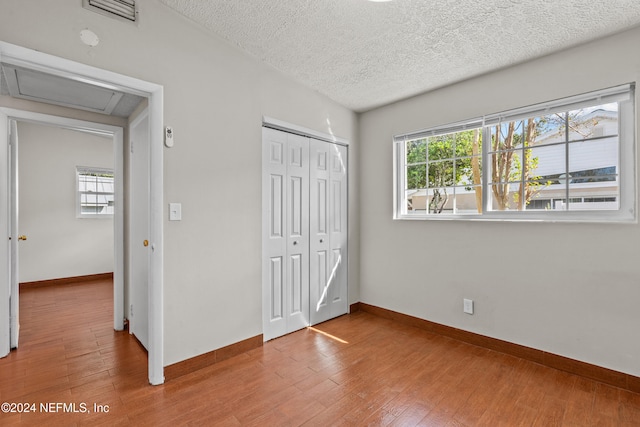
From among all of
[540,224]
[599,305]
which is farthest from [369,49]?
[599,305]

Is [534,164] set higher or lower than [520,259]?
higher

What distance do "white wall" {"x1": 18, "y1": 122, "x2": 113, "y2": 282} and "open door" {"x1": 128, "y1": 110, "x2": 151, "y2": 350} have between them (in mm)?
3154

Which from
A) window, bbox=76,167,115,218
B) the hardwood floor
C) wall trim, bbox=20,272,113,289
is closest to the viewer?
the hardwood floor

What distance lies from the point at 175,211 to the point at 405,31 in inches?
83.9

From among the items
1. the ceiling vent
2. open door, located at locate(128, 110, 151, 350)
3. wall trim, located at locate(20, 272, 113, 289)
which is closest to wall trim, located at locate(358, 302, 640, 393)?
open door, located at locate(128, 110, 151, 350)

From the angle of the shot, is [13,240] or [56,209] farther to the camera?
[56,209]

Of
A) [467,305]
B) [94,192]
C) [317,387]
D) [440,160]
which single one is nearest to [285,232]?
[317,387]

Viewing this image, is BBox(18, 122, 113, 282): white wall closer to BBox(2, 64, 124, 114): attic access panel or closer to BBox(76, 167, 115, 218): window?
BBox(76, 167, 115, 218): window

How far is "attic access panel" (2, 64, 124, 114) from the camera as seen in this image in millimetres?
2215

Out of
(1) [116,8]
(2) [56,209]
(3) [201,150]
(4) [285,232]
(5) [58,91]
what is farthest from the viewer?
(2) [56,209]

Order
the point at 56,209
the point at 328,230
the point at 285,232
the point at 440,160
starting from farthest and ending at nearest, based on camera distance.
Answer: the point at 56,209, the point at 328,230, the point at 440,160, the point at 285,232

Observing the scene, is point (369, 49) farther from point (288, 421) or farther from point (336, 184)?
point (288, 421)

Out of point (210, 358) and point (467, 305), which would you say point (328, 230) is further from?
point (210, 358)

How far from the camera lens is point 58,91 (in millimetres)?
2506
